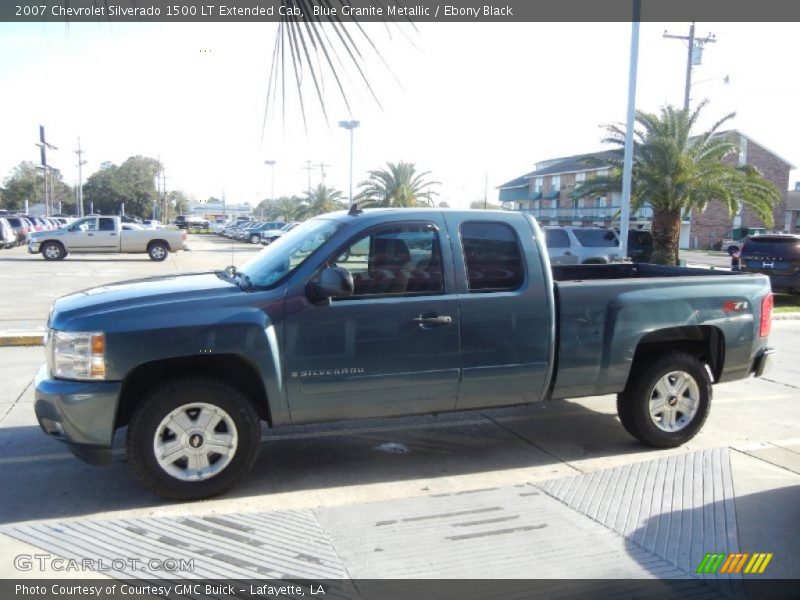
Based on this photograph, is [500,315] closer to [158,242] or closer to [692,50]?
[158,242]

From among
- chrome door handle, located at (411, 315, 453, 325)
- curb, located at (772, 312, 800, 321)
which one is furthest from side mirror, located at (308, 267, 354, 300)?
curb, located at (772, 312, 800, 321)

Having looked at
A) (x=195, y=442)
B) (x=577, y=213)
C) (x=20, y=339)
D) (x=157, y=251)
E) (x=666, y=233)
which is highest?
(x=577, y=213)

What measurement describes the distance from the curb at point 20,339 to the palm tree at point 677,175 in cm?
1709

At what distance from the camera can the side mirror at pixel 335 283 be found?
14.2ft

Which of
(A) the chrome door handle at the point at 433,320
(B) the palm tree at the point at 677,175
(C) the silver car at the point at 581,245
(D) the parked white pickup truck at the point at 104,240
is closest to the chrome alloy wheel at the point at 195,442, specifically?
(A) the chrome door handle at the point at 433,320

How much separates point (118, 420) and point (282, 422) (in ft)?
3.53

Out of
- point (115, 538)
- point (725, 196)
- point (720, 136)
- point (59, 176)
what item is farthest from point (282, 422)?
point (59, 176)

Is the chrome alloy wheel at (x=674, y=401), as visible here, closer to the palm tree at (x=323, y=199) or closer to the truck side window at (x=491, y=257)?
the truck side window at (x=491, y=257)

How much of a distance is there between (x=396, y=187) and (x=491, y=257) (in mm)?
34897

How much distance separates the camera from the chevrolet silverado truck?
13.9ft

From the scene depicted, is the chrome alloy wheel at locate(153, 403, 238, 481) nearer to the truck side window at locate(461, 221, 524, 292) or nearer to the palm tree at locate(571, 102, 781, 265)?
the truck side window at locate(461, 221, 524, 292)

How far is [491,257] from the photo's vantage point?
16.5 feet

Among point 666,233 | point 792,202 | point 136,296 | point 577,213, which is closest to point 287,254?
point 136,296

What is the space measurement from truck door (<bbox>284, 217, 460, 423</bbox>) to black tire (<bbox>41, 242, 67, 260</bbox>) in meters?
25.0
